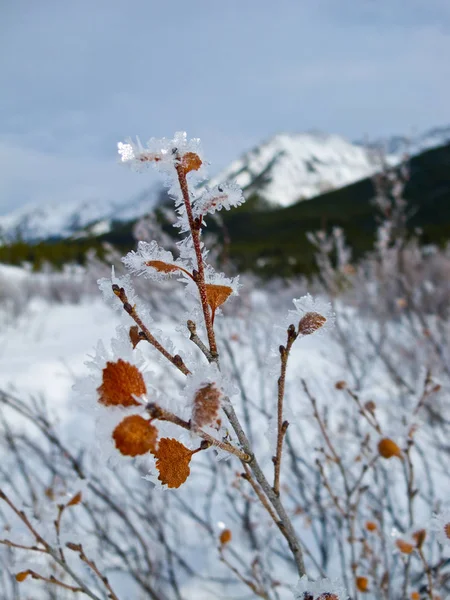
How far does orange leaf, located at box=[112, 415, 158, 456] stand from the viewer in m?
0.38

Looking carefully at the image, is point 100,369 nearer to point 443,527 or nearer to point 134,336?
point 134,336

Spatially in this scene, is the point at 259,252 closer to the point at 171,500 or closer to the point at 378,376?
the point at 378,376

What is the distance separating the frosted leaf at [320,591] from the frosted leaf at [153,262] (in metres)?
0.39

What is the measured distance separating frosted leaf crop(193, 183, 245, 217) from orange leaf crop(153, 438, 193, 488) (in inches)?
9.2

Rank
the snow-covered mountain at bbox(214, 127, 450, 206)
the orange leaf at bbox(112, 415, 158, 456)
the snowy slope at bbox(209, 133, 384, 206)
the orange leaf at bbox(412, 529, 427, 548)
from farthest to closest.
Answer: the snowy slope at bbox(209, 133, 384, 206), the snow-covered mountain at bbox(214, 127, 450, 206), the orange leaf at bbox(412, 529, 427, 548), the orange leaf at bbox(112, 415, 158, 456)

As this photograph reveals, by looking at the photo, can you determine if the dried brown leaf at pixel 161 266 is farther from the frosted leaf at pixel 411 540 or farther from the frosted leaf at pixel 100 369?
the frosted leaf at pixel 411 540

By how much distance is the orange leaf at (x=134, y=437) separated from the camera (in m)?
0.38

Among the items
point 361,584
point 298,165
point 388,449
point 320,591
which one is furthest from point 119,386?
point 298,165

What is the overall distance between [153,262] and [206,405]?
17 cm

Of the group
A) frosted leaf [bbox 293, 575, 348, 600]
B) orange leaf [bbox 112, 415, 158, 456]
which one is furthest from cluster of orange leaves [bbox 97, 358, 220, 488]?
frosted leaf [bbox 293, 575, 348, 600]

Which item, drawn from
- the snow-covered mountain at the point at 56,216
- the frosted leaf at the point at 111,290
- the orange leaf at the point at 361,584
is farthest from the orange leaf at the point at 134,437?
the snow-covered mountain at the point at 56,216

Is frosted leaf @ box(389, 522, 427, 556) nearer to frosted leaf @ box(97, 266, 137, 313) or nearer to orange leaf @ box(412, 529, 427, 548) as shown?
orange leaf @ box(412, 529, 427, 548)

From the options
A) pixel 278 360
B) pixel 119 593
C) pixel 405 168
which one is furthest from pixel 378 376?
pixel 278 360

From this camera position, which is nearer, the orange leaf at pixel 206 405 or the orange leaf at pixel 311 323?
the orange leaf at pixel 206 405
